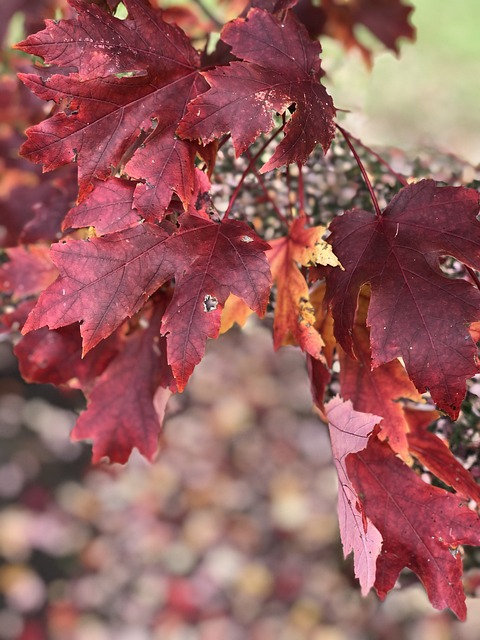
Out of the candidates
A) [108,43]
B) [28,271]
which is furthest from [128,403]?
[108,43]

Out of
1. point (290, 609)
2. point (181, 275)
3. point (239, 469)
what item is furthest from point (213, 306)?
point (290, 609)

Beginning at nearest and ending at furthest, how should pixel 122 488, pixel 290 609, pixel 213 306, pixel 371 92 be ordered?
pixel 213 306, pixel 290 609, pixel 122 488, pixel 371 92

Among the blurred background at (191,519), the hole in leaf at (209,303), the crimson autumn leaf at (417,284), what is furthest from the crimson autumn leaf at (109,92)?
the blurred background at (191,519)

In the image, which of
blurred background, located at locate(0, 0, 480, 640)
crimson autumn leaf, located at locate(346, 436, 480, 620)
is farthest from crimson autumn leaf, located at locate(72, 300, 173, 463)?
blurred background, located at locate(0, 0, 480, 640)

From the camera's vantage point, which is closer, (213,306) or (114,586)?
(213,306)

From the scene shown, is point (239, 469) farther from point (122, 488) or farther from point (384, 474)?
point (384, 474)

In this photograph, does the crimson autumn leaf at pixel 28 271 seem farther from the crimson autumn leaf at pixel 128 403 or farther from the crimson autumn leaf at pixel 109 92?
Result: the crimson autumn leaf at pixel 109 92
